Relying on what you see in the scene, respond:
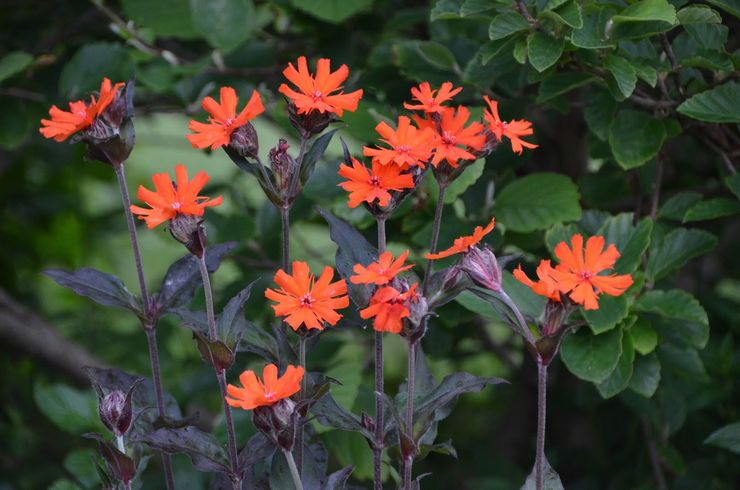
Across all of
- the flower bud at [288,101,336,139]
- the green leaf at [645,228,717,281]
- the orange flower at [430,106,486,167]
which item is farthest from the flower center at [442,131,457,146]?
the green leaf at [645,228,717,281]

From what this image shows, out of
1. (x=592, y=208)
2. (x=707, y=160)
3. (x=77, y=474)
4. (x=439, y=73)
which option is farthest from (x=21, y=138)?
(x=707, y=160)

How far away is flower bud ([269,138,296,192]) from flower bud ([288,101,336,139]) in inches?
1.0

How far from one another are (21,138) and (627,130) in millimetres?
917

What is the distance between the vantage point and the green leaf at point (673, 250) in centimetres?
116

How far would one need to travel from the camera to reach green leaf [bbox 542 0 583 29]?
977mm

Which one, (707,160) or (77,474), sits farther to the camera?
(707,160)

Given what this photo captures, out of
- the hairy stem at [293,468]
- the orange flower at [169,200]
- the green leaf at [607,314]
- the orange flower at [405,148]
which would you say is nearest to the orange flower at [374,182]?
the orange flower at [405,148]

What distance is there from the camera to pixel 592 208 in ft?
4.55

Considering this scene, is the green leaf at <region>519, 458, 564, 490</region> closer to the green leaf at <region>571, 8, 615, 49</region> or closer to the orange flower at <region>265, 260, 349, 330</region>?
the orange flower at <region>265, 260, 349, 330</region>

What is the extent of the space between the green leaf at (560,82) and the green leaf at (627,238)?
0.55ft

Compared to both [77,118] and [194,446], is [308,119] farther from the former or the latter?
[194,446]

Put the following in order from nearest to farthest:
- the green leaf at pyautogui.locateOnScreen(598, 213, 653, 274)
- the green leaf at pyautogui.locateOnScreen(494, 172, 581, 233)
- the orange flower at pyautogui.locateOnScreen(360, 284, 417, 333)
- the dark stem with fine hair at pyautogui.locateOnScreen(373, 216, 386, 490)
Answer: the orange flower at pyautogui.locateOnScreen(360, 284, 417, 333) → the dark stem with fine hair at pyautogui.locateOnScreen(373, 216, 386, 490) → the green leaf at pyautogui.locateOnScreen(598, 213, 653, 274) → the green leaf at pyautogui.locateOnScreen(494, 172, 581, 233)

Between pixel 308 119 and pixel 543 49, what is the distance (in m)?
0.29

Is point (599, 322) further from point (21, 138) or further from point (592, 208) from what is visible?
point (21, 138)
